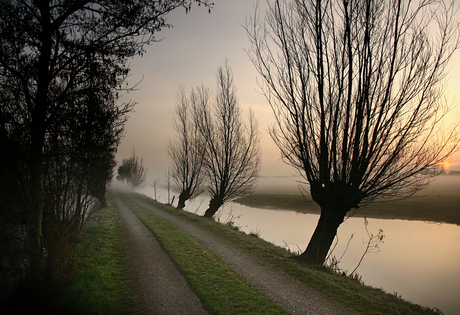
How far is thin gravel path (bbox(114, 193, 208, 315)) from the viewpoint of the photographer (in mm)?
4688

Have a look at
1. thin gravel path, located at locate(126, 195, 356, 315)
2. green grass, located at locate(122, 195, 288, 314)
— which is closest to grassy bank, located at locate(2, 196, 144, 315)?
green grass, located at locate(122, 195, 288, 314)

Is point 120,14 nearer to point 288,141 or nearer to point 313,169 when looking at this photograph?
point 288,141

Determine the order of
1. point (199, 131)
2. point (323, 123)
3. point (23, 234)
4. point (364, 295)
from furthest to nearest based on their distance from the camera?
point (199, 131)
point (323, 123)
point (23, 234)
point (364, 295)

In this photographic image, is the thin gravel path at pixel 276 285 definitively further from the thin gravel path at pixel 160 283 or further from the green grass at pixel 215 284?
the thin gravel path at pixel 160 283

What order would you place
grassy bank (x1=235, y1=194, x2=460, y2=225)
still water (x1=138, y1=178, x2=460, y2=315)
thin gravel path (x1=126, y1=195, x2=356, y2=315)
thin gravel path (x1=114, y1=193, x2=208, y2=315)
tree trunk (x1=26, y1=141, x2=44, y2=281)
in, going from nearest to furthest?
1. thin gravel path (x1=114, y1=193, x2=208, y2=315)
2. thin gravel path (x1=126, y1=195, x2=356, y2=315)
3. tree trunk (x1=26, y1=141, x2=44, y2=281)
4. still water (x1=138, y1=178, x2=460, y2=315)
5. grassy bank (x1=235, y1=194, x2=460, y2=225)

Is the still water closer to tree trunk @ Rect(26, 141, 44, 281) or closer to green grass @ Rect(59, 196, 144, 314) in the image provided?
green grass @ Rect(59, 196, 144, 314)

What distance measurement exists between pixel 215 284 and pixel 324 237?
4.24 meters

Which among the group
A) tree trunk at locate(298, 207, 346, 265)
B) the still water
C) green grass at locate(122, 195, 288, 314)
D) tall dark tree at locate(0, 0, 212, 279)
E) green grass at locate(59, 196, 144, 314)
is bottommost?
the still water

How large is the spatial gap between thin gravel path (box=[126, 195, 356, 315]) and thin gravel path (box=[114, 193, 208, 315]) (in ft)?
5.32

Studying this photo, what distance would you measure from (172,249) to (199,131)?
1323cm

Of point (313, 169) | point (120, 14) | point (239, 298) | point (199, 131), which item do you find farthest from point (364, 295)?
point (199, 131)

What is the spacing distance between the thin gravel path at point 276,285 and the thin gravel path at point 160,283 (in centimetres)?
162

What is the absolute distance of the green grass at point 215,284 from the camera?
4712 mm

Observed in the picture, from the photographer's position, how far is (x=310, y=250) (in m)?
8.13
